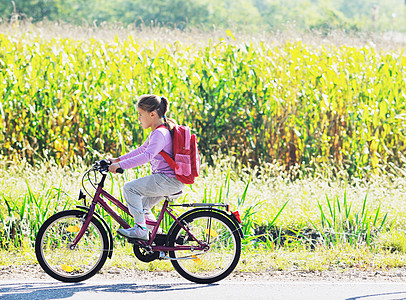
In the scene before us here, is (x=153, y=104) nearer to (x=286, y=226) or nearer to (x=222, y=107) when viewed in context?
(x=286, y=226)

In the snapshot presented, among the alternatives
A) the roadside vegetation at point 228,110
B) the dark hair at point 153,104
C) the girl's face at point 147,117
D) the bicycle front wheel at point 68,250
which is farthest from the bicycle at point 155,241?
the roadside vegetation at point 228,110

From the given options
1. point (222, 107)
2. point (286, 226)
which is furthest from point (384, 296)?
point (222, 107)

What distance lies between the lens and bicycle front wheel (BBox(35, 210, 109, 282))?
5.20 metres

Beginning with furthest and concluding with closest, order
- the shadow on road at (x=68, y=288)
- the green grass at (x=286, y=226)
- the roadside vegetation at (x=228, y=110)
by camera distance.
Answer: the roadside vegetation at (x=228, y=110)
the green grass at (x=286, y=226)
the shadow on road at (x=68, y=288)

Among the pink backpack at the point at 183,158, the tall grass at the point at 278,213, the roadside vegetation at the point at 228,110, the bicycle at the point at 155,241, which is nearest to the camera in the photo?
the pink backpack at the point at 183,158

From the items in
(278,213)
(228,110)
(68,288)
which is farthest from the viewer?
(228,110)

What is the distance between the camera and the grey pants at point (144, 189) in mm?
5121

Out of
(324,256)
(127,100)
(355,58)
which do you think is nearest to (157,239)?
(324,256)

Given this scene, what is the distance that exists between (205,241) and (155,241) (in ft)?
1.46

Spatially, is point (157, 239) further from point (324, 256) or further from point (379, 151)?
point (379, 151)

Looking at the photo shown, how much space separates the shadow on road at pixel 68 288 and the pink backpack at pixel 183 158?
92 cm

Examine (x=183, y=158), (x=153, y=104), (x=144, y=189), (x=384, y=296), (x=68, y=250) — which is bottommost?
(x=384, y=296)

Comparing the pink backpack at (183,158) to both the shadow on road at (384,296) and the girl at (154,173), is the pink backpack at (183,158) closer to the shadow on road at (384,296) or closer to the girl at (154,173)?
the girl at (154,173)

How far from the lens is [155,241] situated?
5297 mm
